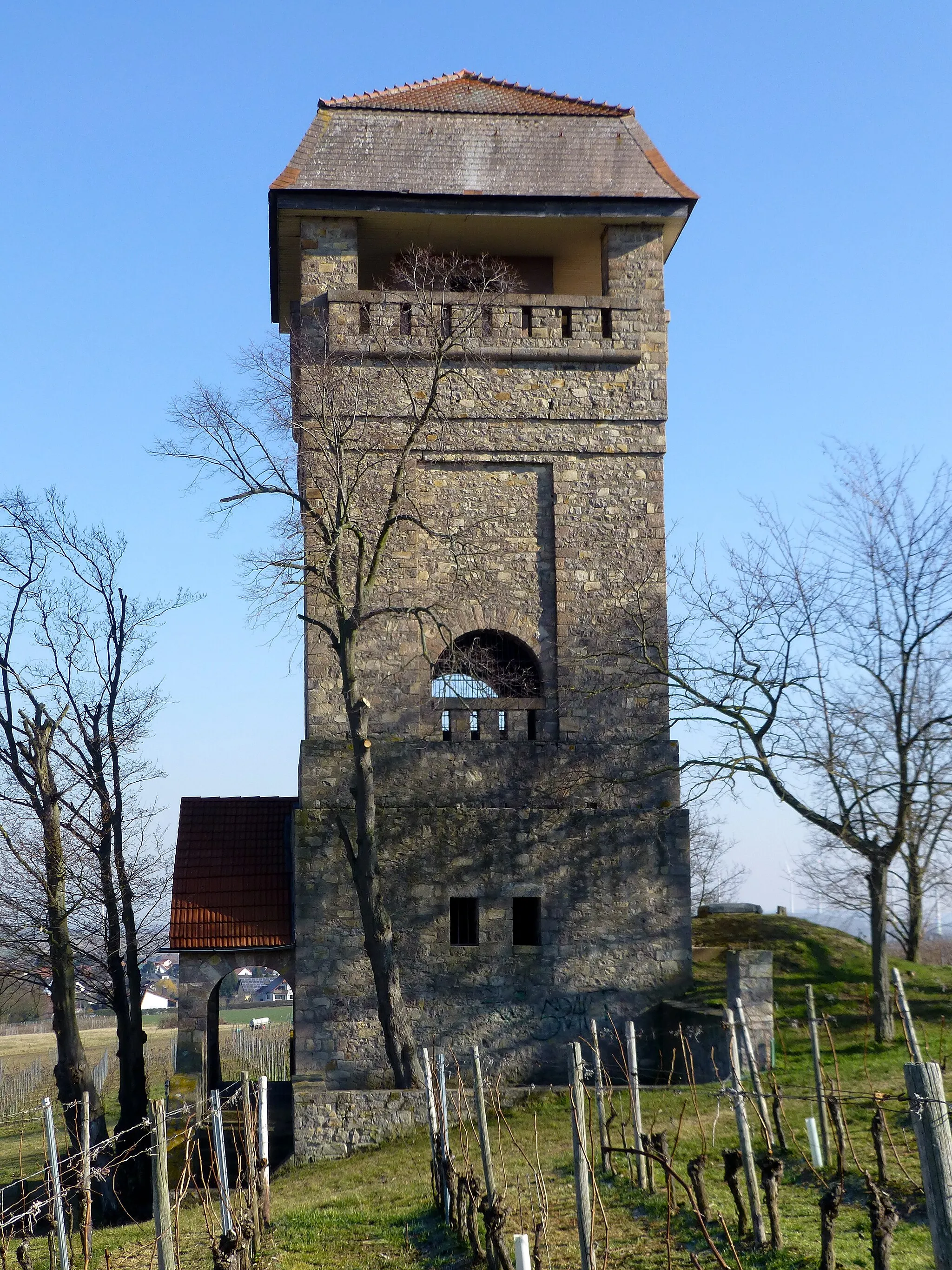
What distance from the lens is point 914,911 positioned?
72.8 feet

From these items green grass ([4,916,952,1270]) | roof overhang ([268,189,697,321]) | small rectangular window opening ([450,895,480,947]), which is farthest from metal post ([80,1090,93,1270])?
roof overhang ([268,189,697,321])

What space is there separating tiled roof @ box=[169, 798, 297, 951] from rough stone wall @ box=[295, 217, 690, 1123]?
701 mm

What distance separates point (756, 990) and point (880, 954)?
1828 mm

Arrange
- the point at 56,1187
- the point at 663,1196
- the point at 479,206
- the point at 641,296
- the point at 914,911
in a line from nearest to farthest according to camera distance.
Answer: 1. the point at 56,1187
2. the point at 663,1196
3. the point at 479,206
4. the point at 641,296
5. the point at 914,911

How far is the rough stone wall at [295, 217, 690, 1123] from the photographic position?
49.5 ft

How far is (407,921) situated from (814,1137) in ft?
20.8

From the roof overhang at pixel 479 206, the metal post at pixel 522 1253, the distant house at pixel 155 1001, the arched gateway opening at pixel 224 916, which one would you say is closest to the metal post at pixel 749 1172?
the metal post at pixel 522 1253

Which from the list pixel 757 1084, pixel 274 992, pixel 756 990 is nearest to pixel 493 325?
pixel 756 990

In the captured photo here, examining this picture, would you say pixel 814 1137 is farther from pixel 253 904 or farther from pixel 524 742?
pixel 253 904

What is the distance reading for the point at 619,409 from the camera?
16.8 metres

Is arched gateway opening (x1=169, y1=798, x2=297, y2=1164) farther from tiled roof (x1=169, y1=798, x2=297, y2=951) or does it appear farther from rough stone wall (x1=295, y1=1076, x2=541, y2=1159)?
rough stone wall (x1=295, y1=1076, x2=541, y2=1159)

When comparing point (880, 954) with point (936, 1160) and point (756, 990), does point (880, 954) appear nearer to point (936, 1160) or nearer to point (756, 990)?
point (756, 990)

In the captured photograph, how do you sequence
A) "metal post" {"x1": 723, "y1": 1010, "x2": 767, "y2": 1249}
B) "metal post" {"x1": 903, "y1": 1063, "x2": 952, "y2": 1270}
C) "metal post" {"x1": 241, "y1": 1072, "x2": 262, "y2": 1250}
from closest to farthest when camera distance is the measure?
"metal post" {"x1": 903, "y1": 1063, "x2": 952, "y2": 1270}
"metal post" {"x1": 723, "y1": 1010, "x2": 767, "y2": 1249}
"metal post" {"x1": 241, "y1": 1072, "x2": 262, "y2": 1250}

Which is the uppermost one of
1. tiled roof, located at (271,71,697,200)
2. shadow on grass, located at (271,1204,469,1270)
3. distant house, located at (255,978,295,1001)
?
tiled roof, located at (271,71,697,200)
